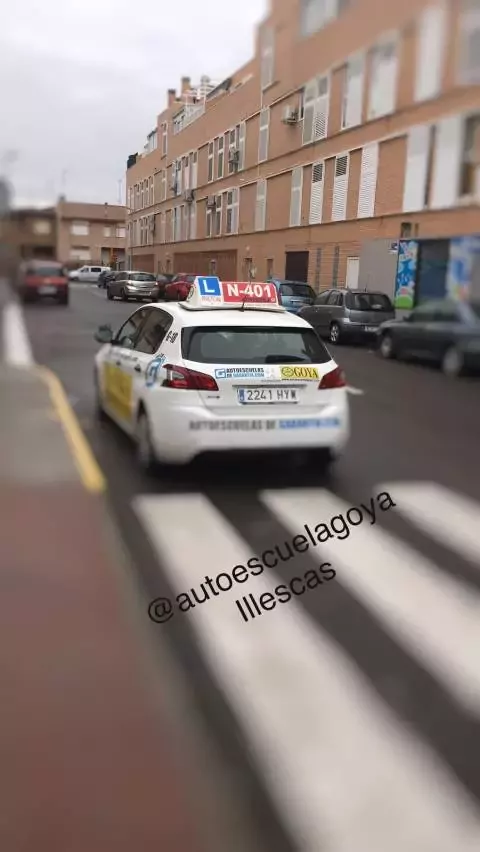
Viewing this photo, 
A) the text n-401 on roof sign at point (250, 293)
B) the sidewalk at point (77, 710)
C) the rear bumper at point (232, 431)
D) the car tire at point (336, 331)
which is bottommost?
the sidewalk at point (77, 710)

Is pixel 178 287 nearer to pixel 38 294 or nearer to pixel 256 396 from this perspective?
pixel 38 294

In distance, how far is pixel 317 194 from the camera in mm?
1129

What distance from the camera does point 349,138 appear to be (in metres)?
0.90

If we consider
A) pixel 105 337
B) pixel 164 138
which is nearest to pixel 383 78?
pixel 164 138

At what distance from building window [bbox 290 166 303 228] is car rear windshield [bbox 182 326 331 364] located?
3.27 meters

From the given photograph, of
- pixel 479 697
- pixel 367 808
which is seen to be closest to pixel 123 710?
pixel 367 808

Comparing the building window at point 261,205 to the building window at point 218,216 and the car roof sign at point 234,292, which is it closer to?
the building window at point 218,216

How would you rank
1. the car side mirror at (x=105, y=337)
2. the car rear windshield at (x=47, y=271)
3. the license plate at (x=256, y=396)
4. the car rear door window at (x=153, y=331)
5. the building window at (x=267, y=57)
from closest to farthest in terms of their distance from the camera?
the building window at (x=267, y=57), the car rear windshield at (x=47, y=271), the license plate at (x=256, y=396), the car rear door window at (x=153, y=331), the car side mirror at (x=105, y=337)

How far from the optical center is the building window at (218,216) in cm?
154

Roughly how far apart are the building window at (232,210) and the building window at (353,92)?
65 cm

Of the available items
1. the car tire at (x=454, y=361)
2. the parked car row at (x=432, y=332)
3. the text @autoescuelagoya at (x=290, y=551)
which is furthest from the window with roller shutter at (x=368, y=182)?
the text @autoescuelagoya at (x=290, y=551)

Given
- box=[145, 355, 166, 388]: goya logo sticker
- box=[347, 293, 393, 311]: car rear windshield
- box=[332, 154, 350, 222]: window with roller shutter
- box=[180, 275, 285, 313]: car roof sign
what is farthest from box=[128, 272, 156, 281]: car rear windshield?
box=[145, 355, 166, 388]: goya logo sticker

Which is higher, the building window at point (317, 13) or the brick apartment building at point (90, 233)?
the building window at point (317, 13)

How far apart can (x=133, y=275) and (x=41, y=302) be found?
42cm
